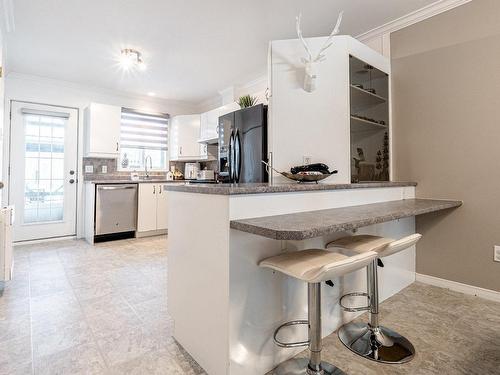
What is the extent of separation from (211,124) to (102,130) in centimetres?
174

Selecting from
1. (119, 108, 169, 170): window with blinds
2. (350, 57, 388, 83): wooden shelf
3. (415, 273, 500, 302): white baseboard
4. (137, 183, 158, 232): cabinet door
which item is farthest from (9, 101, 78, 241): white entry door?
(415, 273, 500, 302): white baseboard

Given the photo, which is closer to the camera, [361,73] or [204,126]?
[361,73]

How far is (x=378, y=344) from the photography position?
162cm

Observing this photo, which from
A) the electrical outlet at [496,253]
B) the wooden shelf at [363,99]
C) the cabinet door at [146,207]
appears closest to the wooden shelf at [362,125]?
the wooden shelf at [363,99]

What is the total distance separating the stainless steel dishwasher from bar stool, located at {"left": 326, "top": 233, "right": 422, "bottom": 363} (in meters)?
3.62

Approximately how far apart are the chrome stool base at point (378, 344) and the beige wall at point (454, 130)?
1231 mm

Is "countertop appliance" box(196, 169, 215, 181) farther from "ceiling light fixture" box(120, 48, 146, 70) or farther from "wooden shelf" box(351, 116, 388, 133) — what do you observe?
"wooden shelf" box(351, 116, 388, 133)

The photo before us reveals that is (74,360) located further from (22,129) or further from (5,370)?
(22,129)

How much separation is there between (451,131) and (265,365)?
2.47m

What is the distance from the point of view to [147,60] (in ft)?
A: 11.6

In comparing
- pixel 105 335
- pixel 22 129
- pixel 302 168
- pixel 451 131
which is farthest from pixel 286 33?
pixel 22 129

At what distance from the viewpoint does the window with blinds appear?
4.84 meters

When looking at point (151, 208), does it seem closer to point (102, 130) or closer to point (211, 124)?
point (102, 130)

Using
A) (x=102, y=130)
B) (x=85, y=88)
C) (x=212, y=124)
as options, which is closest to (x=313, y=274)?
(x=212, y=124)
